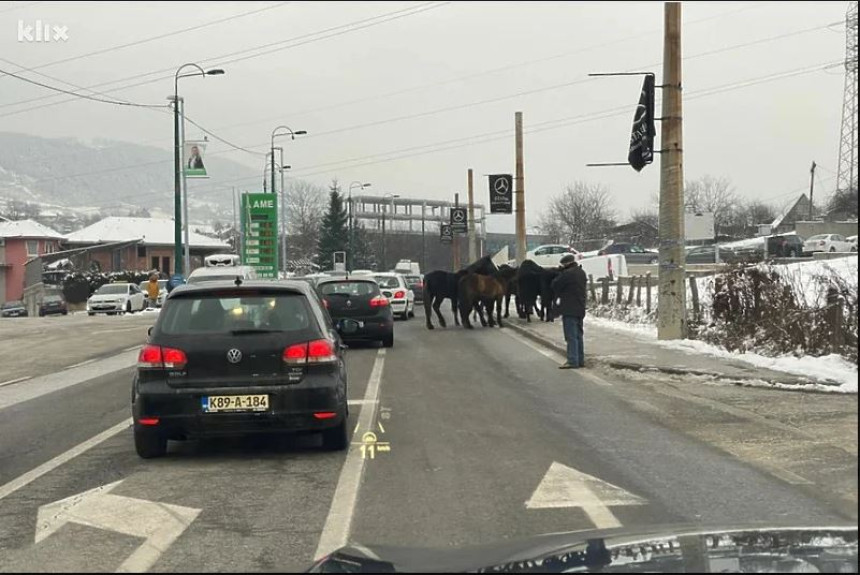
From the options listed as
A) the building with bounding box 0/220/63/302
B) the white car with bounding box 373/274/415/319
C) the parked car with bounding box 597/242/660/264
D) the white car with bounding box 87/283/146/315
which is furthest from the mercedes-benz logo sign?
the building with bounding box 0/220/63/302

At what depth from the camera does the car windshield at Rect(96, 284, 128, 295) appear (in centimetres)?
4231

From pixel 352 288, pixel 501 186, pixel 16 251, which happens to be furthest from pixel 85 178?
pixel 352 288

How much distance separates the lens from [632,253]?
167 feet

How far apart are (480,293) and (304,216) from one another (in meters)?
82.1

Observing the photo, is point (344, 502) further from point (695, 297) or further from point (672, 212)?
point (695, 297)

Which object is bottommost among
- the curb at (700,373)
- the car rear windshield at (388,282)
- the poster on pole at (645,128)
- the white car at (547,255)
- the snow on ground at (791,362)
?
the curb at (700,373)

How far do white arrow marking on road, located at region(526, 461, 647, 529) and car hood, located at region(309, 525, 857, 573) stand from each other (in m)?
1.96

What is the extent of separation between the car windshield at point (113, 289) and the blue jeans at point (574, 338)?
33580 millimetres

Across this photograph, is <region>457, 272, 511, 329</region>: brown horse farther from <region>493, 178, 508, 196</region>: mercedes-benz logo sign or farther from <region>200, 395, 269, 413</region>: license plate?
<region>200, 395, 269, 413</region>: license plate

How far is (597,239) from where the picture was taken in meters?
68.1

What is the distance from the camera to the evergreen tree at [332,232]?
84.4 m

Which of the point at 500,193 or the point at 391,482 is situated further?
the point at 500,193

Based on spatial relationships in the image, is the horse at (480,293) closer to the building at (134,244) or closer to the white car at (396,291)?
the white car at (396,291)

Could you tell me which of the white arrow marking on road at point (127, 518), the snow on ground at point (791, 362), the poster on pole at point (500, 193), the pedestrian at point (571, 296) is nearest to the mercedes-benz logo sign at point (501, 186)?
the poster on pole at point (500, 193)
